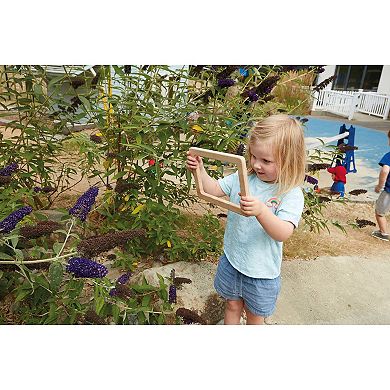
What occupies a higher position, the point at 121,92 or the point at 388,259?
the point at 121,92

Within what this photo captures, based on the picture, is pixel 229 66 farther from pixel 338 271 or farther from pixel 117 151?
pixel 338 271

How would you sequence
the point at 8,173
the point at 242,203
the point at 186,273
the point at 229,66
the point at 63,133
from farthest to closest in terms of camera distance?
the point at 63,133 < the point at 186,273 < the point at 229,66 < the point at 8,173 < the point at 242,203

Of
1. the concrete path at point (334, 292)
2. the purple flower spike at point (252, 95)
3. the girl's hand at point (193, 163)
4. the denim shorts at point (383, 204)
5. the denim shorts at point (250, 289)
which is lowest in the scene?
the concrete path at point (334, 292)

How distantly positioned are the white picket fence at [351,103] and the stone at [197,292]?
366cm

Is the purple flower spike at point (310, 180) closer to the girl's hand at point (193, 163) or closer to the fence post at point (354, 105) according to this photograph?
the girl's hand at point (193, 163)

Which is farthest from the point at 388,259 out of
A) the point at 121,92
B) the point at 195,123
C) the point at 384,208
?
the point at 121,92

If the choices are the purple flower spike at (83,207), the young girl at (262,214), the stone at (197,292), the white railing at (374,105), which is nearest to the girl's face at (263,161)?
the young girl at (262,214)

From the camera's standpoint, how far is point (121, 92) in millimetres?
1757

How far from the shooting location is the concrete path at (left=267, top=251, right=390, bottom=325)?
1.92 meters

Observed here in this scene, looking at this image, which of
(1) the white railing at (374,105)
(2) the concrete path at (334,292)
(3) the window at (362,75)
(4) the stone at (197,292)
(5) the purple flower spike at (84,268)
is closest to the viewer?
(5) the purple flower spike at (84,268)

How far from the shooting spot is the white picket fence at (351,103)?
4875 mm

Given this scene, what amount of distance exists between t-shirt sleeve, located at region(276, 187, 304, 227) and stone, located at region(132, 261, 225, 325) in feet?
2.30

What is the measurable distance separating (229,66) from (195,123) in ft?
1.05

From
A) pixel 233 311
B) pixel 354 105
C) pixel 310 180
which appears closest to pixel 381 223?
pixel 310 180
